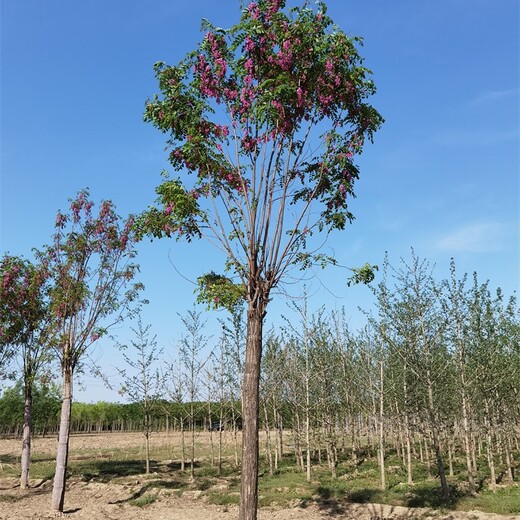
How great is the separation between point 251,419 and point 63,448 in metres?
9.98

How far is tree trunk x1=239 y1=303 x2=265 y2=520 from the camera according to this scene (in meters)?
7.58

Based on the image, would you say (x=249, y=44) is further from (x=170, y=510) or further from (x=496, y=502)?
(x=496, y=502)

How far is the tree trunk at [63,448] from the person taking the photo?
14.9 meters

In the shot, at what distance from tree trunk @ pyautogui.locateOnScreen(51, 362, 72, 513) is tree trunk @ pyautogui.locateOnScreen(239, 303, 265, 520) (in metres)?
9.14

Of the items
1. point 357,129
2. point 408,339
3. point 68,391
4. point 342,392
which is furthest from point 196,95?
point 342,392

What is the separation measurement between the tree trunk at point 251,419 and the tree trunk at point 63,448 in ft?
30.0

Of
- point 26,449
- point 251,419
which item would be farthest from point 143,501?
point 251,419

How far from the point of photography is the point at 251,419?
7.88 m

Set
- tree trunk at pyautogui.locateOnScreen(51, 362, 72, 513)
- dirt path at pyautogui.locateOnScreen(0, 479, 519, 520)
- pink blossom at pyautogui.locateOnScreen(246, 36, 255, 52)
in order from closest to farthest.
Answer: pink blossom at pyautogui.locateOnScreen(246, 36, 255, 52) → dirt path at pyautogui.locateOnScreen(0, 479, 519, 520) → tree trunk at pyautogui.locateOnScreen(51, 362, 72, 513)

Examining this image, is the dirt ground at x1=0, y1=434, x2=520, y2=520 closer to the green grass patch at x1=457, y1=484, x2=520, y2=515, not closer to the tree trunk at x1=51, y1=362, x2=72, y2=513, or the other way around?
the tree trunk at x1=51, y1=362, x2=72, y2=513

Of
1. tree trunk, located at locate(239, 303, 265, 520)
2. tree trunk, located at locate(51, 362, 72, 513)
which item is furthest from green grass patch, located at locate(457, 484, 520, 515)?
tree trunk, located at locate(51, 362, 72, 513)

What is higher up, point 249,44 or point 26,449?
point 249,44

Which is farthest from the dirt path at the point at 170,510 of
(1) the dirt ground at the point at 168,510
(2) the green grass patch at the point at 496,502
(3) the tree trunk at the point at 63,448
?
(2) the green grass patch at the point at 496,502

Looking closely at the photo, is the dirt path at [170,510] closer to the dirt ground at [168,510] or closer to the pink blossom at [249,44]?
the dirt ground at [168,510]
